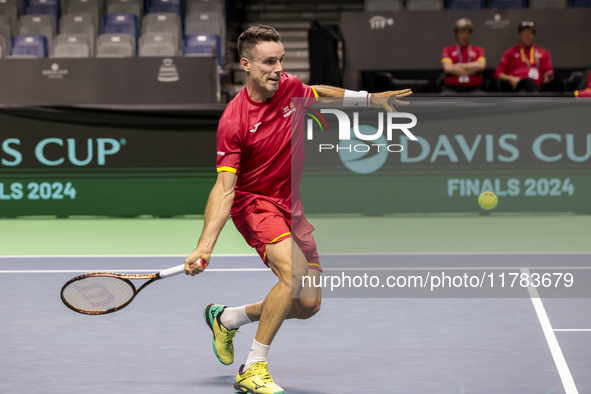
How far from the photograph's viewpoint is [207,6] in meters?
13.4

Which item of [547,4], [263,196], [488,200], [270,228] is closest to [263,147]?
[263,196]

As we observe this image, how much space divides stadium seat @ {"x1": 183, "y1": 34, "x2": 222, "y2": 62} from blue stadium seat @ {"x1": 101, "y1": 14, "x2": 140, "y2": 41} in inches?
39.9

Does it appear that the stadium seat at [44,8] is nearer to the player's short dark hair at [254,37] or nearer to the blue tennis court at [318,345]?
the blue tennis court at [318,345]

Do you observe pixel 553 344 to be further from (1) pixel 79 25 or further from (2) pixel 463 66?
(1) pixel 79 25

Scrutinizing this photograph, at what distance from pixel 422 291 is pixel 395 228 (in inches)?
104

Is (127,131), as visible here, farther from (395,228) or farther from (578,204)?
(578,204)

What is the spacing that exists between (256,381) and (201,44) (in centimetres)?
934

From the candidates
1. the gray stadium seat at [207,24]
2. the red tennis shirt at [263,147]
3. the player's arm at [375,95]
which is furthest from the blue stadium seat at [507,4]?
the red tennis shirt at [263,147]

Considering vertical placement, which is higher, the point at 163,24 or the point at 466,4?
the point at 466,4

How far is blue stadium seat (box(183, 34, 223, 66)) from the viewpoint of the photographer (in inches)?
484

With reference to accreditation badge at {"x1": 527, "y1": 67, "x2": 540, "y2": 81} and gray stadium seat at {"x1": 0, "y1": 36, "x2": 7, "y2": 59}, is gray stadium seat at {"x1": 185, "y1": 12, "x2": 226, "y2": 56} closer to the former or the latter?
gray stadium seat at {"x1": 0, "y1": 36, "x2": 7, "y2": 59}

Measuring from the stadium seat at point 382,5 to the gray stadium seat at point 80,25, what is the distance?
4.38 meters

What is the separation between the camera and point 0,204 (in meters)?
9.25

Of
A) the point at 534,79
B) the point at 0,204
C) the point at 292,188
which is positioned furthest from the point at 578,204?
the point at 0,204
